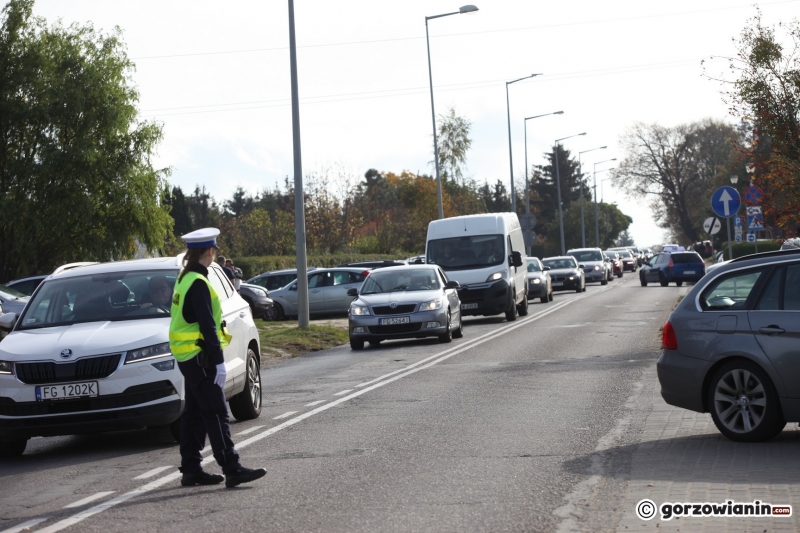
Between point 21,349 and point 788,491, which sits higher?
point 21,349

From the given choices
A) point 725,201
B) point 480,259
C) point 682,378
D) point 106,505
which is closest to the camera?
point 106,505

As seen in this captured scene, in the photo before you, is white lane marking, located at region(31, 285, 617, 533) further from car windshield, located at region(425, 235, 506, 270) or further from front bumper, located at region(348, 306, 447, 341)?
car windshield, located at region(425, 235, 506, 270)

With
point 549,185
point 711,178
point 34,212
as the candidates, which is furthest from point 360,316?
point 549,185

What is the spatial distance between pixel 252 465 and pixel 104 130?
33.0m

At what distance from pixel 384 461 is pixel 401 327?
13170mm

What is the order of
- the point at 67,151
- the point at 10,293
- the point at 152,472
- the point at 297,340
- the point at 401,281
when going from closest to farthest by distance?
the point at 152,472
the point at 401,281
the point at 297,340
the point at 10,293
the point at 67,151

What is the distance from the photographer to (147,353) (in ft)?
33.0

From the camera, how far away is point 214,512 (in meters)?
7.23

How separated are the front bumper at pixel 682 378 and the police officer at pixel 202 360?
12.2 ft

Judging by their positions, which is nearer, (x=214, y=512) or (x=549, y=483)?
(x=214, y=512)

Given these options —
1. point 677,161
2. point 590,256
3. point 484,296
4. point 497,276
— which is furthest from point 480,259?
point 677,161

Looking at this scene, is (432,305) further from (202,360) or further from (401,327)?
(202,360)

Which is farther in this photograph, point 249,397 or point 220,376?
point 249,397

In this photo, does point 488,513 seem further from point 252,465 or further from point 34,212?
point 34,212
